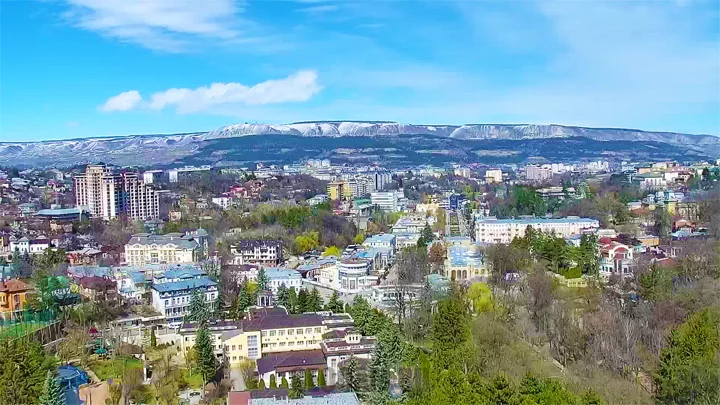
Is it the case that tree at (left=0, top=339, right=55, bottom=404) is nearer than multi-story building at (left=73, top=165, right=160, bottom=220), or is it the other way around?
tree at (left=0, top=339, right=55, bottom=404)

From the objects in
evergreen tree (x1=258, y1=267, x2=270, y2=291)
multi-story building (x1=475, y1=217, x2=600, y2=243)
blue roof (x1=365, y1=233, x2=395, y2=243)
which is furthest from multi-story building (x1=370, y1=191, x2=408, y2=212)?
evergreen tree (x1=258, y1=267, x2=270, y2=291)

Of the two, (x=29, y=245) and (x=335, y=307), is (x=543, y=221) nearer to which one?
(x=335, y=307)

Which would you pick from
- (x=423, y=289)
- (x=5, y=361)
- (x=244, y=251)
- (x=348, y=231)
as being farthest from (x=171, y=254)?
(x=5, y=361)

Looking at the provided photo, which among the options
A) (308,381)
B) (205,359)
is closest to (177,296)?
(205,359)

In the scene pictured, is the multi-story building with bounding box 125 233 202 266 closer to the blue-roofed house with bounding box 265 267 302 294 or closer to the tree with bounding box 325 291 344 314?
the blue-roofed house with bounding box 265 267 302 294

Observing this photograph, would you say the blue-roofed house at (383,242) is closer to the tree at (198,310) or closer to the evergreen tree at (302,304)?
the evergreen tree at (302,304)
